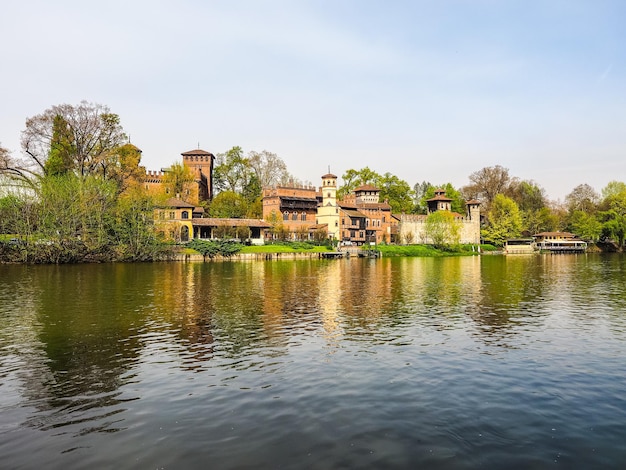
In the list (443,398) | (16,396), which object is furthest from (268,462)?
(16,396)

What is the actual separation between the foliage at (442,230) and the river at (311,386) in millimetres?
69000

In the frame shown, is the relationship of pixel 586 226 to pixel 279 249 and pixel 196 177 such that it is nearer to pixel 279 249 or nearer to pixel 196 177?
pixel 279 249

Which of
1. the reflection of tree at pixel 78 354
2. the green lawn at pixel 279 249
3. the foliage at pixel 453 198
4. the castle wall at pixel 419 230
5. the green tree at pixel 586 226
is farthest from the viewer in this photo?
the foliage at pixel 453 198

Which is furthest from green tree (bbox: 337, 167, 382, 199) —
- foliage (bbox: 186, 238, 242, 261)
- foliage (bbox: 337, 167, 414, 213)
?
foliage (bbox: 186, 238, 242, 261)

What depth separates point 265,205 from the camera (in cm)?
8944

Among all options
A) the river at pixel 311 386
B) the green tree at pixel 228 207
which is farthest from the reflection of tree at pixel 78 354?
the green tree at pixel 228 207

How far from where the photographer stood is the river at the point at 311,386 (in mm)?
8375

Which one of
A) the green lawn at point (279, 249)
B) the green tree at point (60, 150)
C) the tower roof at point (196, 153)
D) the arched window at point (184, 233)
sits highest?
the tower roof at point (196, 153)

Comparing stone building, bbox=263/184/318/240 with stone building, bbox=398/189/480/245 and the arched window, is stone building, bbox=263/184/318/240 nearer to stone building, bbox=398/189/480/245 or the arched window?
the arched window

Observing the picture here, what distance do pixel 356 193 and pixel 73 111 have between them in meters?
58.5

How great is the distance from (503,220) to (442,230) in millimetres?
Result: 19145

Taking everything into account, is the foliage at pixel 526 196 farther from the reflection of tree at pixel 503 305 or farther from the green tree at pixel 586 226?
the reflection of tree at pixel 503 305

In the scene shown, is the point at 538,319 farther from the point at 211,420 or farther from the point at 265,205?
the point at 265,205

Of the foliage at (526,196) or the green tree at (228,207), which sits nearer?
the green tree at (228,207)
